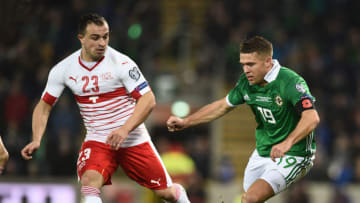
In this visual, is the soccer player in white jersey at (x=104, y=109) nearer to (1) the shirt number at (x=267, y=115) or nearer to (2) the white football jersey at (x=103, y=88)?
(2) the white football jersey at (x=103, y=88)

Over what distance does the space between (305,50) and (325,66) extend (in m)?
0.60

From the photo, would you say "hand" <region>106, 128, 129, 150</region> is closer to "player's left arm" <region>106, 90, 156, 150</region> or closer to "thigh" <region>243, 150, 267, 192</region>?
"player's left arm" <region>106, 90, 156, 150</region>

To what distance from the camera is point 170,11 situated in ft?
57.9

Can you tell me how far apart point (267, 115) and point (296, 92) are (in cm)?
45

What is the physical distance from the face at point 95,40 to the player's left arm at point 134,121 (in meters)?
0.62

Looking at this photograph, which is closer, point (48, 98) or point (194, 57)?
point (48, 98)

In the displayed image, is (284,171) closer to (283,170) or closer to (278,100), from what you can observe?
(283,170)

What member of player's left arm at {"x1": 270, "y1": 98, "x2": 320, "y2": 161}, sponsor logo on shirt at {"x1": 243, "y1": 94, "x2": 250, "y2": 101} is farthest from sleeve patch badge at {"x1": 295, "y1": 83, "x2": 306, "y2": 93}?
sponsor logo on shirt at {"x1": 243, "y1": 94, "x2": 250, "y2": 101}

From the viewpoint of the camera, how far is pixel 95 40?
22.7 ft

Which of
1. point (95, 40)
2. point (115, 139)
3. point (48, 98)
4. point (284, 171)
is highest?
point (95, 40)

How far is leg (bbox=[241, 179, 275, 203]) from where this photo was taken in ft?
22.2

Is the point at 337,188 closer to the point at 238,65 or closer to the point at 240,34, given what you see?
the point at 238,65

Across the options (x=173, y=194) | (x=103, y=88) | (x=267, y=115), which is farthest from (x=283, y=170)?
(x=103, y=88)

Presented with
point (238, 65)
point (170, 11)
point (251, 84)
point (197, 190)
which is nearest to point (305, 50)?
point (238, 65)
